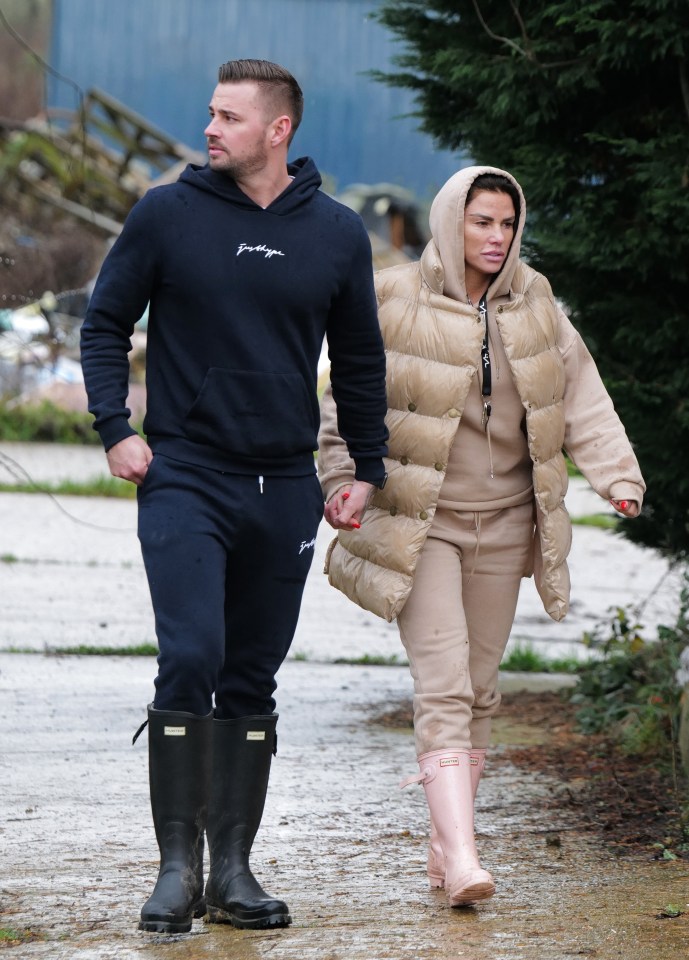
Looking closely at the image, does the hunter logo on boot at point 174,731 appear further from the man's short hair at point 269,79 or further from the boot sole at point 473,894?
the man's short hair at point 269,79

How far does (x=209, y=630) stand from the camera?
11.3 ft

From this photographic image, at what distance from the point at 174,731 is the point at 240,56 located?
80.2 feet

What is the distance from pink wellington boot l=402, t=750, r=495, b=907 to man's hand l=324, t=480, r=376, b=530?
0.63 metres

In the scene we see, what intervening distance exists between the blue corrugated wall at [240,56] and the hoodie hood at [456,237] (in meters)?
22.6

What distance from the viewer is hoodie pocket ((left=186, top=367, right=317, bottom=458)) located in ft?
11.6

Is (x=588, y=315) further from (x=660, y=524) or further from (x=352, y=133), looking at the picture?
(x=352, y=133)

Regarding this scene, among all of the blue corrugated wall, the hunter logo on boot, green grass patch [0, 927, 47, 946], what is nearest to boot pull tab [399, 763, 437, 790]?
the hunter logo on boot

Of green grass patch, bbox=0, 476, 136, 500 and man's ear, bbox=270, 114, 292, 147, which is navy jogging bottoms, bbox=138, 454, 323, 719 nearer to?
man's ear, bbox=270, 114, 292, 147

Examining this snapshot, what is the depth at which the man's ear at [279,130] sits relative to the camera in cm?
365

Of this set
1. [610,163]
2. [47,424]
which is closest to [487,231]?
[610,163]

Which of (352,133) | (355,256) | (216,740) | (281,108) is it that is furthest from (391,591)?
(352,133)

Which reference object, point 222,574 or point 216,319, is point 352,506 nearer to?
point 222,574

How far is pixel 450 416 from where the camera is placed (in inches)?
159

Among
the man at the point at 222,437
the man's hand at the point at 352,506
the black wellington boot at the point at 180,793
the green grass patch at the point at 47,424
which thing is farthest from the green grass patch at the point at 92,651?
the green grass patch at the point at 47,424
